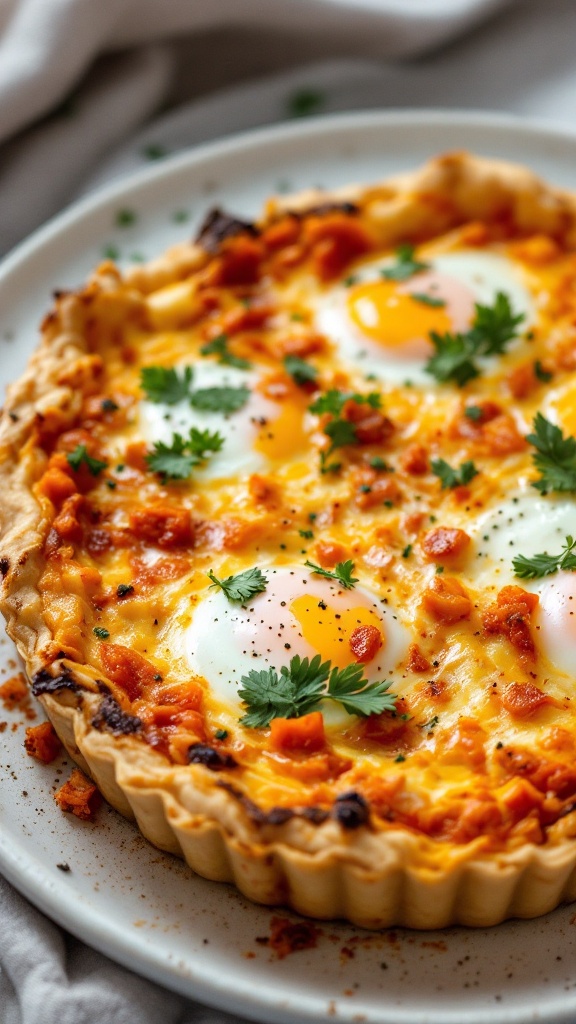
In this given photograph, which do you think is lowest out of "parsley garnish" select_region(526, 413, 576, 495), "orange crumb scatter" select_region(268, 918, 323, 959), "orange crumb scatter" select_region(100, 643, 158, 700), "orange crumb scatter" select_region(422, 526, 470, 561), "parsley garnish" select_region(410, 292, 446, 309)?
"orange crumb scatter" select_region(268, 918, 323, 959)

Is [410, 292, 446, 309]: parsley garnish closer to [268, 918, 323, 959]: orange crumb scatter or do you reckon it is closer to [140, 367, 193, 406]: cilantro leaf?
[140, 367, 193, 406]: cilantro leaf

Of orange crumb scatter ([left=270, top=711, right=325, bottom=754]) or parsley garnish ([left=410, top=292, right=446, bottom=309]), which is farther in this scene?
parsley garnish ([left=410, top=292, right=446, bottom=309])

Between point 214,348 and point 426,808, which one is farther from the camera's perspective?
point 214,348

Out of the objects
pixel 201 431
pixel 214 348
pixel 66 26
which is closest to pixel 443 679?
pixel 201 431

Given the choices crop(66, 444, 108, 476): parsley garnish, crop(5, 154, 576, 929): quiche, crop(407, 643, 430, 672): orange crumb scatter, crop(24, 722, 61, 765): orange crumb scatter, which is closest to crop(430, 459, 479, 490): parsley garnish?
crop(5, 154, 576, 929): quiche

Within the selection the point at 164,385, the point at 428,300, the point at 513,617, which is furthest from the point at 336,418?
the point at 513,617

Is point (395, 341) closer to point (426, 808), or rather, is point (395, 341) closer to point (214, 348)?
point (214, 348)
